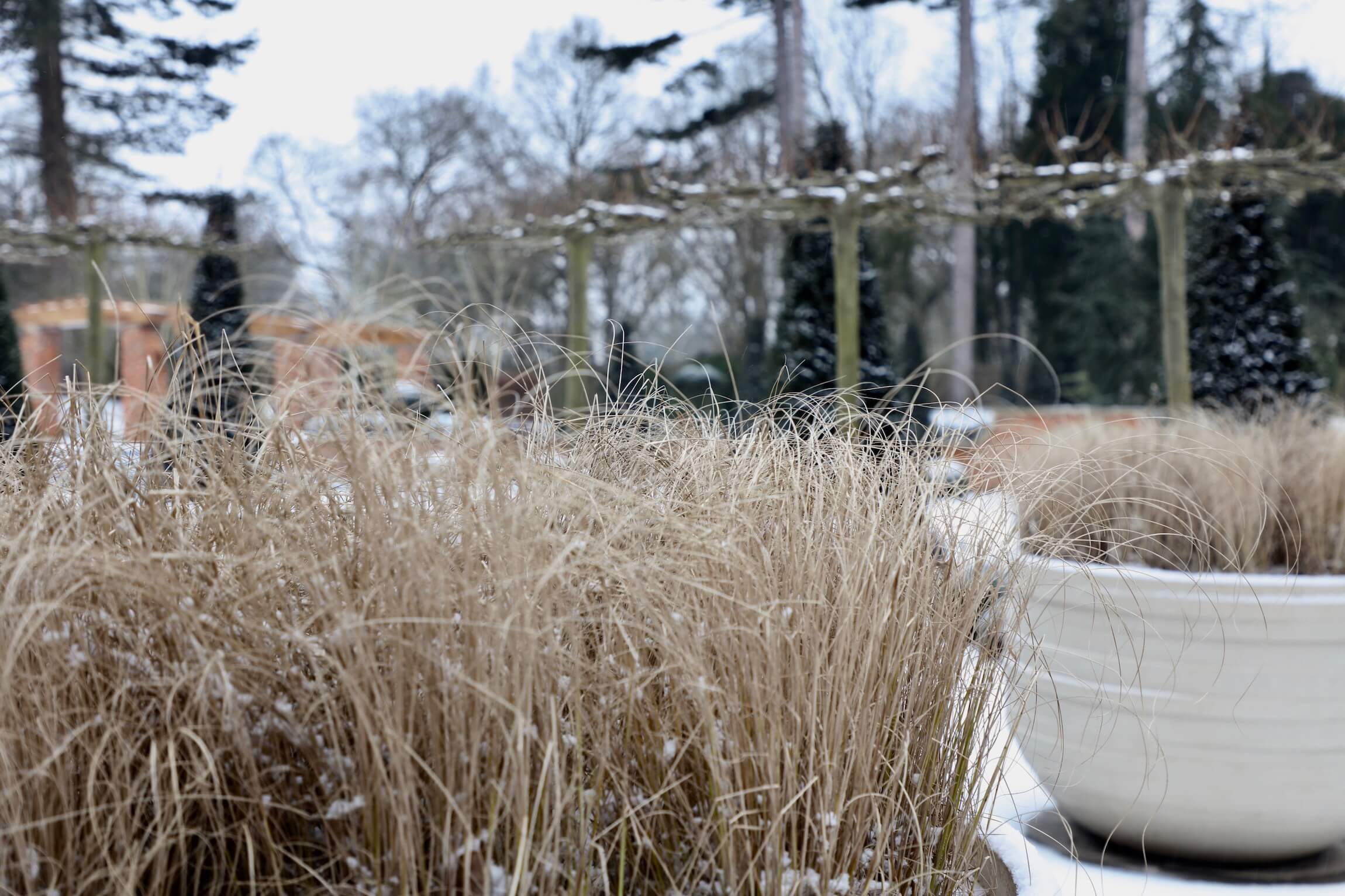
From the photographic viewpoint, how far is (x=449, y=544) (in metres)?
1.35

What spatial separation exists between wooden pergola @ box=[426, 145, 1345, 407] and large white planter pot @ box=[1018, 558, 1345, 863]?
4935 millimetres

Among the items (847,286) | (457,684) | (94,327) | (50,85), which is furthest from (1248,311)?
(50,85)

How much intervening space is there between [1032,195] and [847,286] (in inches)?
75.4

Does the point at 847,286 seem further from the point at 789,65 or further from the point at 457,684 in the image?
the point at 789,65

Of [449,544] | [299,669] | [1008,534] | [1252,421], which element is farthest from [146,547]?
[1252,421]

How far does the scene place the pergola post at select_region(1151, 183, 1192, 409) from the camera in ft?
24.5

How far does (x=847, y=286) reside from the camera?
25.1ft

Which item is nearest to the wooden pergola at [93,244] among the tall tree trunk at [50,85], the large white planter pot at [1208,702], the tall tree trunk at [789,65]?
the tall tree trunk at [50,85]

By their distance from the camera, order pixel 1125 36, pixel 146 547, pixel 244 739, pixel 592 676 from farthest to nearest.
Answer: pixel 1125 36 → pixel 592 676 → pixel 146 547 → pixel 244 739

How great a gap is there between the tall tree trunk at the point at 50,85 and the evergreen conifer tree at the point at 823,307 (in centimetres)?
1252

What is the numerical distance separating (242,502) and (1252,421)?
400 cm

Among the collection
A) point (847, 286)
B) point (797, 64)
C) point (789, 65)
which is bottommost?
point (847, 286)

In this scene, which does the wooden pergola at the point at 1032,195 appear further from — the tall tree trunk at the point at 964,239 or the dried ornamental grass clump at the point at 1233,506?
the tall tree trunk at the point at 964,239

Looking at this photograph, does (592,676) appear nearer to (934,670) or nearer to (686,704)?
(686,704)
